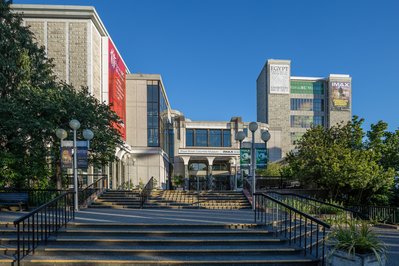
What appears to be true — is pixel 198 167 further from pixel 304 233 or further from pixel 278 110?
pixel 278 110

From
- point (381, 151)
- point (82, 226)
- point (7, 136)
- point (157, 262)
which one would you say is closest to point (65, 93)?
point (7, 136)

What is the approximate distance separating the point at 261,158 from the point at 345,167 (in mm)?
7702

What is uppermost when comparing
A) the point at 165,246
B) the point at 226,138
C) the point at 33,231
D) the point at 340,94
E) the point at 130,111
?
the point at 340,94

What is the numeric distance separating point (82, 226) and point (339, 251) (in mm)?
→ 6590

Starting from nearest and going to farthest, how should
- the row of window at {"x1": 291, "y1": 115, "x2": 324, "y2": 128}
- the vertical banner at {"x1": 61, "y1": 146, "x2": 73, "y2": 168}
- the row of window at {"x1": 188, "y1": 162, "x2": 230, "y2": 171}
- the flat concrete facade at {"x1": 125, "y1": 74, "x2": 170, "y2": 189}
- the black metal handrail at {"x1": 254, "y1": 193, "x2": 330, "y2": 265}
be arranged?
the black metal handrail at {"x1": 254, "y1": 193, "x2": 330, "y2": 265}, the vertical banner at {"x1": 61, "y1": 146, "x2": 73, "y2": 168}, the flat concrete facade at {"x1": 125, "y1": 74, "x2": 170, "y2": 189}, the row of window at {"x1": 188, "y1": 162, "x2": 230, "y2": 171}, the row of window at {"x1": 291, "y1": 115, "x2": 324, "y2": 128}

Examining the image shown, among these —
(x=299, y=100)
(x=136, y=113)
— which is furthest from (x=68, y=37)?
(x=299, y=100)

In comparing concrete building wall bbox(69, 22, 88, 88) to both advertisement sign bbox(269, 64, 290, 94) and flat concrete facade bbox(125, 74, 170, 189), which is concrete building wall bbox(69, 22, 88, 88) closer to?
flat concrete facade bbox(125, 74, 170, 189)

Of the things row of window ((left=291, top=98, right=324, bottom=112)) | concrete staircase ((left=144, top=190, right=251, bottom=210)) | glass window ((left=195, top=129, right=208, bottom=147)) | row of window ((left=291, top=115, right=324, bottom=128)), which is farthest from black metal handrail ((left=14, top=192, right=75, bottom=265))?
row of window ((left=291, top=98, right=324, bottom=112))

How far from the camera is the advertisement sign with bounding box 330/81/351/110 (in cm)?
8438

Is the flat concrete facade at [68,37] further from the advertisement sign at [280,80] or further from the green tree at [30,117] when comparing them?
the advertisement sign at [280,80]

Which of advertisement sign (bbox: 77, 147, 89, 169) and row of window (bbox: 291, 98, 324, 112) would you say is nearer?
advertisement sign (bbox: 77, 147, 89, 169)

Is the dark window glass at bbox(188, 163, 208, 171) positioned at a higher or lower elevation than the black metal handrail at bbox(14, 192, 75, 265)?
lower

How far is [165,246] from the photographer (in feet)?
22.8

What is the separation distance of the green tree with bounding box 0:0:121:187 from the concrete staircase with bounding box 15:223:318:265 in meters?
6.97
